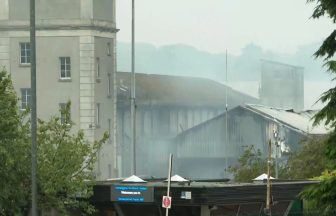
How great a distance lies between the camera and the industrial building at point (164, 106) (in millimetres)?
106875

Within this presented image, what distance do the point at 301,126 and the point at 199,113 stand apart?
17.5 metres

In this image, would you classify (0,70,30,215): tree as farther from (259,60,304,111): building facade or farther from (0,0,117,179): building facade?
(259,60,304,111): building facade

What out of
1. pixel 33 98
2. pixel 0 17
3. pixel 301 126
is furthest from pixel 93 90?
pixel 33 98

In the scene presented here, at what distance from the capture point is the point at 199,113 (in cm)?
11125

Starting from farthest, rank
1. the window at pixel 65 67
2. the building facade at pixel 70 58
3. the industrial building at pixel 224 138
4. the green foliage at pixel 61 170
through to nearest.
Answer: the industrial building at pixel 224 138, the window at pixel 65 67, the building facade at pixel 70 58, the green foliage at pixel 61 170

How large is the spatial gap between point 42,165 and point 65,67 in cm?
5386

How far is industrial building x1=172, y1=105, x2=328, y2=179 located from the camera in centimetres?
10050

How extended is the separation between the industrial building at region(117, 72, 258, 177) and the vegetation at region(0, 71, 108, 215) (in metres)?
60.7

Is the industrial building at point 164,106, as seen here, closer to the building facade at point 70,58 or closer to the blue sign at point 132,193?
the building facade at point 70,58

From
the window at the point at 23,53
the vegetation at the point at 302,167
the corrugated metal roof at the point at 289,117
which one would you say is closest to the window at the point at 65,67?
the window at the point at 23,53

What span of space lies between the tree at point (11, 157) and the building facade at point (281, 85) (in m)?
71.4

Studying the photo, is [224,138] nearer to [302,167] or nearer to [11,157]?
[302,167]

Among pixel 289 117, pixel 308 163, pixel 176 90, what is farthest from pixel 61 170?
pixel 176 90

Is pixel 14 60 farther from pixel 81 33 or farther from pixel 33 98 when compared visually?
pixel 33 98
